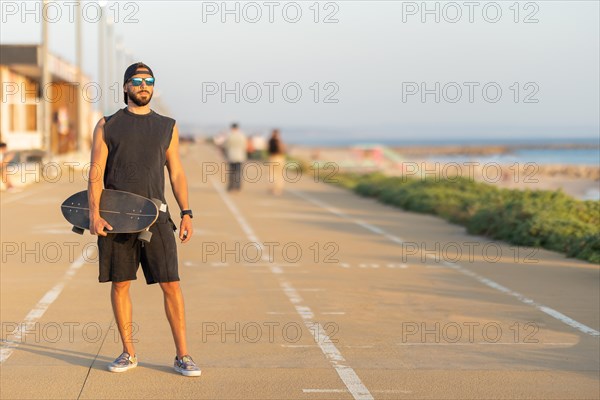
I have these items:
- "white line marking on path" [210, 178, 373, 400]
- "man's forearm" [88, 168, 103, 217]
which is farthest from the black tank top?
"white line marking on path" [210, 178, 373, 400]

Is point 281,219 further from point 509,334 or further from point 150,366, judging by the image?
point 150,366

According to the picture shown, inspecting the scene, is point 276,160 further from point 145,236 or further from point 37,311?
point 145,236

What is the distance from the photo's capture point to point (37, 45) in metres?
50.6

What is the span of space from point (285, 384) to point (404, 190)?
21169 mm

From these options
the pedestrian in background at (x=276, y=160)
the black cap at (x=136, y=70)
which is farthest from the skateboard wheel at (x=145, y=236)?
the pedestrian in background at (x=276, y=160)

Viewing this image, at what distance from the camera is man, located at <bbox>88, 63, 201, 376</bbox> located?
767 centimetres

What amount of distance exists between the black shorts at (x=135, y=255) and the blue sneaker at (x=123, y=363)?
56cm

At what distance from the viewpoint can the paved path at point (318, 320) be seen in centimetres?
759

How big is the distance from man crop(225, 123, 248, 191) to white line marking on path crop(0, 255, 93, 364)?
54.2ft

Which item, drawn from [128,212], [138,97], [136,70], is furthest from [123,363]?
[136,70]

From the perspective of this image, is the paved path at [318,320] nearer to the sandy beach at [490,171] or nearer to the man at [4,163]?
the man at [4,163]

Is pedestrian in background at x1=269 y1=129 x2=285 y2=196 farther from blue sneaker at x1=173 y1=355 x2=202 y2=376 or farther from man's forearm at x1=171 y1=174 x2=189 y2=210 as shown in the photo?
blue sneaker at x1=173 y1=355 x2=202 y2=376

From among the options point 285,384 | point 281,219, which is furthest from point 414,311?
point 281,219

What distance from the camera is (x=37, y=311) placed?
34.4ft
